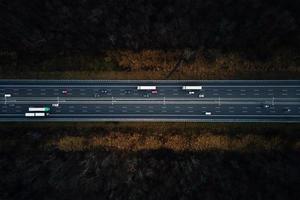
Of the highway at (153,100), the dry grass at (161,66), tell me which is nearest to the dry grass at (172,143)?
the highway at (153,100)

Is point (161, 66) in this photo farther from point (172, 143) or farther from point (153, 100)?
point (172, 143)

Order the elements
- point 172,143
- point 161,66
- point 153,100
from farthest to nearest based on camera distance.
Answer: point 153,100 < point 161,66 < point 172,143

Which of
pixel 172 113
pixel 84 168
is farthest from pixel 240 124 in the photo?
pixel 84 168

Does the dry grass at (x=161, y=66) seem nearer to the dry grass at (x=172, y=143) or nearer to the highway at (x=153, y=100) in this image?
the highway at (x=153, y=100)

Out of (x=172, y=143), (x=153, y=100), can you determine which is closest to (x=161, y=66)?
(x=153, y=100)

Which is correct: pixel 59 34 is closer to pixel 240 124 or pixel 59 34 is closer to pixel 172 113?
pixel 172 113

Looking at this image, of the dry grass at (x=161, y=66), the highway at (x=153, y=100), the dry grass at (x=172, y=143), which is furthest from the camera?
the highway at (x=153, y=100)
